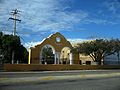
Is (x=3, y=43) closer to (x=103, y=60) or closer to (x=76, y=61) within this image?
(x=76, y=61)

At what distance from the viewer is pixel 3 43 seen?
206 feet

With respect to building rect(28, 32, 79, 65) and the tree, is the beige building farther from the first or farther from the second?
the tree

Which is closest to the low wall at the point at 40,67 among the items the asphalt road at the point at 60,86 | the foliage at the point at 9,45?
the foliage at the point at 9,45

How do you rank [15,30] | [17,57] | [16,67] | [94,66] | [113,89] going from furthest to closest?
[17,57] → [15,30] → [94,66] → [16,67] → [113,89]

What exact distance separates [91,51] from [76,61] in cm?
627

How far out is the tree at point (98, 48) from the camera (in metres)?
57.0

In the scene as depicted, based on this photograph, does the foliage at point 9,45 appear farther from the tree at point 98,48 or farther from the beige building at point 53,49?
the tree at point 98,48

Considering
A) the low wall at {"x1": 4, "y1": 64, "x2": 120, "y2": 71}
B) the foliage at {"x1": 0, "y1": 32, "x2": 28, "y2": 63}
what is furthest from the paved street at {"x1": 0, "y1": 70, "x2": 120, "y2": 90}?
the foliage at {"x1": 0, "y1": 32, "x2": 28, "y2": 63}

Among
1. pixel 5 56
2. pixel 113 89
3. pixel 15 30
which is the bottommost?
pixel 113 89

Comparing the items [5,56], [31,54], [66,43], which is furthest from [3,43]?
[66,43]

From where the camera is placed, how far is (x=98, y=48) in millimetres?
57188

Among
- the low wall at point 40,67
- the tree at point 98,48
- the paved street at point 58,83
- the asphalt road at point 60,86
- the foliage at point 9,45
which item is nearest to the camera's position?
the asphalt road at point 60,86

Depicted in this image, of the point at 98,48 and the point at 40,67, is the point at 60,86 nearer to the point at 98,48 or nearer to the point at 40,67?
the point at 40,67

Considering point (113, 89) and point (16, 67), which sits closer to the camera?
point (113, 89)
